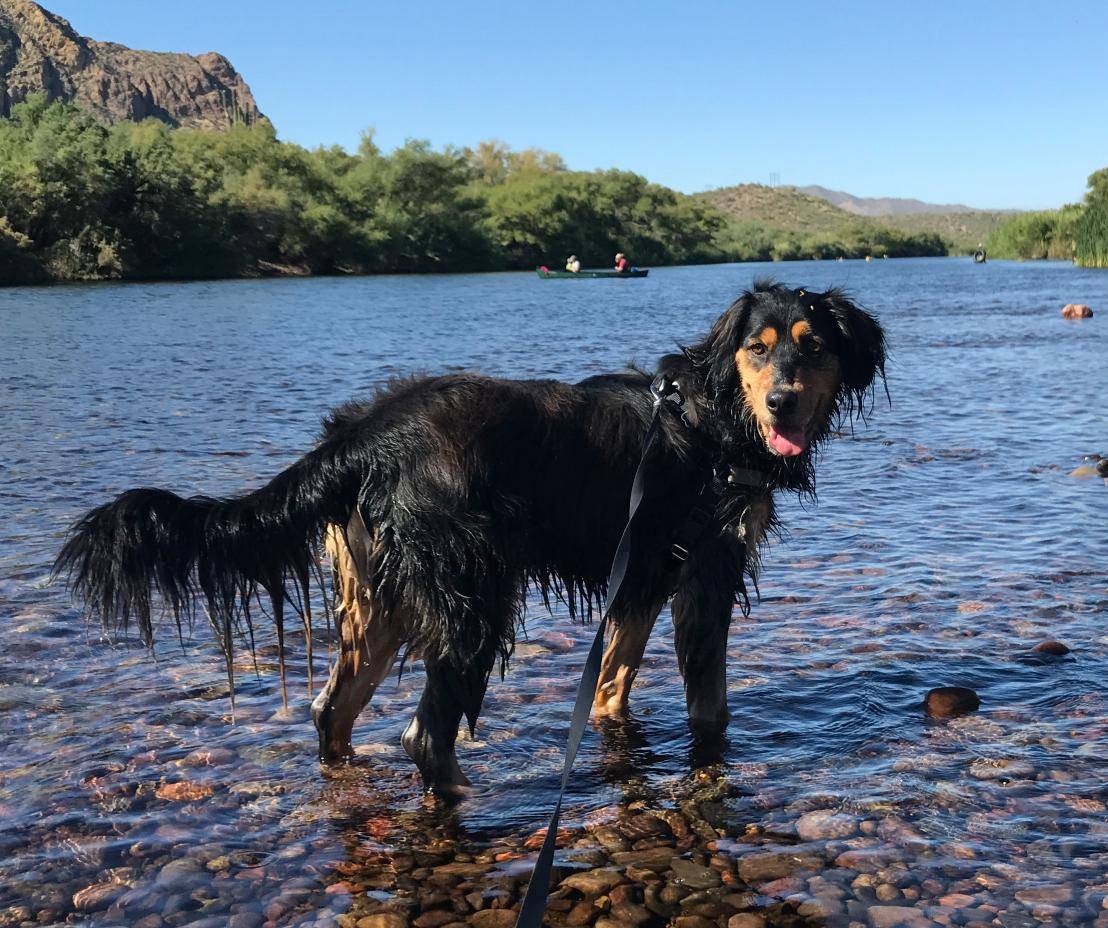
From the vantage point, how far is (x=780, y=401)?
466 centimetres

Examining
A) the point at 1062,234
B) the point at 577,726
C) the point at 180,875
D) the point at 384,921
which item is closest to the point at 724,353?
the point at 577,726

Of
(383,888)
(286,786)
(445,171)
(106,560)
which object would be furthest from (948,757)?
(445,171)

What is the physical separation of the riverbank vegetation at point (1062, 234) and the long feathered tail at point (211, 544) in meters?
62.4

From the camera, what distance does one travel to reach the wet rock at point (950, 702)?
5.44 m

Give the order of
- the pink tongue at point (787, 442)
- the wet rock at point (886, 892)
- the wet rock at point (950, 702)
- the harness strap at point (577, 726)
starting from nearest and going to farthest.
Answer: the harness strap at point (577, 726)
the wet rock at point (886, 892)
the pink tongue at point (787, 442)
the wet rock at point (950, 702)

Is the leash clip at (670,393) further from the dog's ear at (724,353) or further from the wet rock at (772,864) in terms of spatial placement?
the wet rock at (772,864)

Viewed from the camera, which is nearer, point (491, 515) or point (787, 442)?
A: point (491, 515)

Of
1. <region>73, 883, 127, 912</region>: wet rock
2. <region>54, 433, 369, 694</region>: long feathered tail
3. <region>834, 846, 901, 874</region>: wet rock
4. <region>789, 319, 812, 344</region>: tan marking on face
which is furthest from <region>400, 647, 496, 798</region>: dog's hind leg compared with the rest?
<region>789, 319, 812, 344</region>: tan marking on face

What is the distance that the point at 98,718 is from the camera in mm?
5301

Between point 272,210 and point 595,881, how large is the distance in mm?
75184

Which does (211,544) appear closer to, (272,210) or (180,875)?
(180,875)

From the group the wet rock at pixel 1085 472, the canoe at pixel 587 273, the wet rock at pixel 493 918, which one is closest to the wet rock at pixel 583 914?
the wet rock at pixel 493 918

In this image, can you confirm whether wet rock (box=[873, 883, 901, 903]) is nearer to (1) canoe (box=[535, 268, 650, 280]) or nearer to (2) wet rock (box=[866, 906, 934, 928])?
(2) wet rock (box=[866, 906, 934, 928])

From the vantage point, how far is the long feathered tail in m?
3.85
